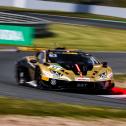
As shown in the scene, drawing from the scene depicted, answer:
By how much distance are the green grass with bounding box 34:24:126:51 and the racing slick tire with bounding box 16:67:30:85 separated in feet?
40.8

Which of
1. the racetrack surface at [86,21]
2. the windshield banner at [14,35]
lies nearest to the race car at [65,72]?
the windshield banner at [14,35]

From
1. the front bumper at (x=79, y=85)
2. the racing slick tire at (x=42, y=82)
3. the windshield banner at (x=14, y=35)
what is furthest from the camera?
the windshield banner at (x=14, y=35)

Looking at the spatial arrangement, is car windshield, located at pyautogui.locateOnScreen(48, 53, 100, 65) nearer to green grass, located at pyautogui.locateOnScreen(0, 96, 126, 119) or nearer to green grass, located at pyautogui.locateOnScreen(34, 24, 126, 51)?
green grass, located at pyautogui.locateOnScreen(0, 96, 126, 119)

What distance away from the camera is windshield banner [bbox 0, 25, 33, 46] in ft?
95.0

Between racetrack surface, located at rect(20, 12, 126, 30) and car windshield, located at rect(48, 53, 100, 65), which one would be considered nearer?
car windshield, located at rect(48, 53, 100, 65)

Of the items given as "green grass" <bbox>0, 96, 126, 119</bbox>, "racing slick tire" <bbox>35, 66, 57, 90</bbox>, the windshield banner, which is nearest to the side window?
"racing slick tire" <bbox>35, 66, 57, 90</bbox>

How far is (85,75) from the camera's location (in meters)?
15.2

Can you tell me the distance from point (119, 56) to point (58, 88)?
1251 cm

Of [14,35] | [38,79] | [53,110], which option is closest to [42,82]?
[38,79]

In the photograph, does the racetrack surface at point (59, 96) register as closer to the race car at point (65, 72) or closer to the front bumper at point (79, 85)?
the front bumper at point (79, 85)

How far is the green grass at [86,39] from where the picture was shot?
3166 centimetres

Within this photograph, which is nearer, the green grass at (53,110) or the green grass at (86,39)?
the green grass at (53,110)

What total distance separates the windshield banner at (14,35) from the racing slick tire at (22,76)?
38.6 feet

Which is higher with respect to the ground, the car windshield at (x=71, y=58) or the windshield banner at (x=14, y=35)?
the car windshield at (x=71, y=58)
